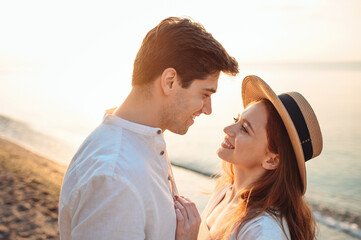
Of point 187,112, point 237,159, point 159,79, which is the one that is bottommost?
point 237,159

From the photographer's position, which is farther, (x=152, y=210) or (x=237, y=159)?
(x=237, y=159)

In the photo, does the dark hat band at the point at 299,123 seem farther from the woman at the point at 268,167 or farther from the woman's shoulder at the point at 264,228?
the woman's shoulder at the point at 264,228

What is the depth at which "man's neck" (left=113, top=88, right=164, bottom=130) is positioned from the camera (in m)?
2.11

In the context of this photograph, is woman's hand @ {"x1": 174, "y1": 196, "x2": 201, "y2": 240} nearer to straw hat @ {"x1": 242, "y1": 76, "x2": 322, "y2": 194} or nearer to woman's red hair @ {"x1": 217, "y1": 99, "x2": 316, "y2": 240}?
woman's red hair @ {"x1": 217, "y1": 99, "x2": 316, "y2": 240}

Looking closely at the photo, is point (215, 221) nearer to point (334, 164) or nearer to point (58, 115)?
point (334, 164)

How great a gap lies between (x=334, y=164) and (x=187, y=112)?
9.75 meters

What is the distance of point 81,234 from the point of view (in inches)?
67.5

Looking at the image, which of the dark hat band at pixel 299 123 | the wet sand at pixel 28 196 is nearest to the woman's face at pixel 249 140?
the dark hat band at pixel 299 123

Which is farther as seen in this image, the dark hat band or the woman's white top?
the dark hat band

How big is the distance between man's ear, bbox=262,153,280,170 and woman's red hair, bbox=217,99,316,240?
4 cm

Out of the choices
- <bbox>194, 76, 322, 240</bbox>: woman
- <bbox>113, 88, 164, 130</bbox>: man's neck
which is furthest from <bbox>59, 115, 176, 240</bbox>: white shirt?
<bbox>194, 76, 322, 240</bbox>: woman

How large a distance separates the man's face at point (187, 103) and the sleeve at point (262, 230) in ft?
2.64

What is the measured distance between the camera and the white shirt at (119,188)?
168cm

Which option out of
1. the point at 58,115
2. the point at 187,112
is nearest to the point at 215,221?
the point at 187,112
